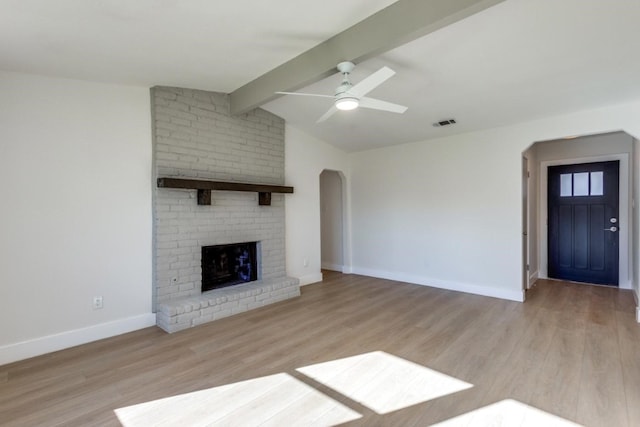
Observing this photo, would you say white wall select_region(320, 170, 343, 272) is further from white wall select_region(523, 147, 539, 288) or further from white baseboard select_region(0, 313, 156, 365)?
white baseboard select_region(0, 313, 156, 365)

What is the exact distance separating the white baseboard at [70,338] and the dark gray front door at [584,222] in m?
6.59

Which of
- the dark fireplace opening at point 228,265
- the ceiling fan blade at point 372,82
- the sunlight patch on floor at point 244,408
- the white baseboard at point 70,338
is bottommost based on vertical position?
the sunlight patch on floor at point 244,408

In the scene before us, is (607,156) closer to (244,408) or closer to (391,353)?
(391,353)

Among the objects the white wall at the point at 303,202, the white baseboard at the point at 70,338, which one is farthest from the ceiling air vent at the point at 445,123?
the white baseboard at the point at 70,338

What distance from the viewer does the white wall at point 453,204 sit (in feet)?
14.4

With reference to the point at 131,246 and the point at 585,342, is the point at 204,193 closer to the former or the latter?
the point at 131,246

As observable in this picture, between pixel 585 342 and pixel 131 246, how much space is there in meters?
4.86

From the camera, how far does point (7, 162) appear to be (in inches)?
112

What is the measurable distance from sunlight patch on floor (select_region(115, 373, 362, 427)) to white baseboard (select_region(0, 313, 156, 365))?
60.2 inches

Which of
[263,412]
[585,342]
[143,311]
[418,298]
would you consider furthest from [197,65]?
[585,342]

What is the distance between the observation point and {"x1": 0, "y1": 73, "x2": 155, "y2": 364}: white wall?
2.88 meters

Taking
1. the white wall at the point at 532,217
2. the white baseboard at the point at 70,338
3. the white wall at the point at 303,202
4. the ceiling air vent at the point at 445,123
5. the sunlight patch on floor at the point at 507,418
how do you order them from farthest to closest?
1. the white wall at the point at 303,202
2. the white wall at the point at 532,217
3. the ceiling air vent at the point at 445,123
4. the white baseboard at the point at 70,338
5. the sunlight patch on floor at the point at 507,418

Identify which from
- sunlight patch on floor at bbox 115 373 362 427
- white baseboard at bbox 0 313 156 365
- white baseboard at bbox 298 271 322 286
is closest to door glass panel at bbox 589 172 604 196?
white baseboard at bbox 298 271 322 286

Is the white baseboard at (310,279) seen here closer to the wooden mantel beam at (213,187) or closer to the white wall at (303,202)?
the white wall at (303,202)
